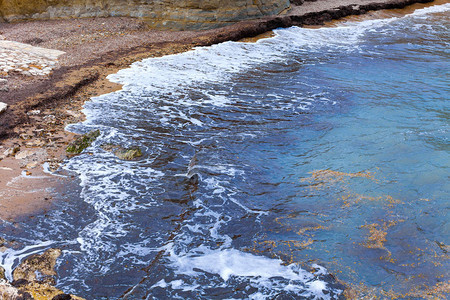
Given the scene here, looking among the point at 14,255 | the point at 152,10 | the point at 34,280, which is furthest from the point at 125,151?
the point at 152,10

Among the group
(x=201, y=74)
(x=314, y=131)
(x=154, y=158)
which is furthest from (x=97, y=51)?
(x=314, y=131)

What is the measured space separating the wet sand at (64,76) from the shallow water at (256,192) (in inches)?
13.4

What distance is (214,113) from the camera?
6.49 m

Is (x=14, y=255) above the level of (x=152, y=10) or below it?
below

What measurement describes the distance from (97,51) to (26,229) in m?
6.28

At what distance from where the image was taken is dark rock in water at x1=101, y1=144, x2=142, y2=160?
507 centimetres

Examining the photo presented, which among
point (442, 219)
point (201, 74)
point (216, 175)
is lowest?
point (442, 219)

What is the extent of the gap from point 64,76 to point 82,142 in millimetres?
2801

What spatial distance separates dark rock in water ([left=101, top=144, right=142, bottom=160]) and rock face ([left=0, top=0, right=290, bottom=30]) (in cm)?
663

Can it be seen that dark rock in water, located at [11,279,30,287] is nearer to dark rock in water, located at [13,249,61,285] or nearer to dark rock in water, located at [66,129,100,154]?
dark rock in water, located at [13,249,61,285]

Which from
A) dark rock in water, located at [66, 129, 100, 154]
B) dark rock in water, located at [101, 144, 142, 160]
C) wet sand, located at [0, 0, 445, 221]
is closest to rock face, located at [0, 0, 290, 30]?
wet sand, located at [0, 0, 445, 221]

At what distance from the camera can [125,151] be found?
5.14 meters

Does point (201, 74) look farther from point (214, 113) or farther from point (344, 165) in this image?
point (344, 165)

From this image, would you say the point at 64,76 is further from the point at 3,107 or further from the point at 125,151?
the point at 125,151
